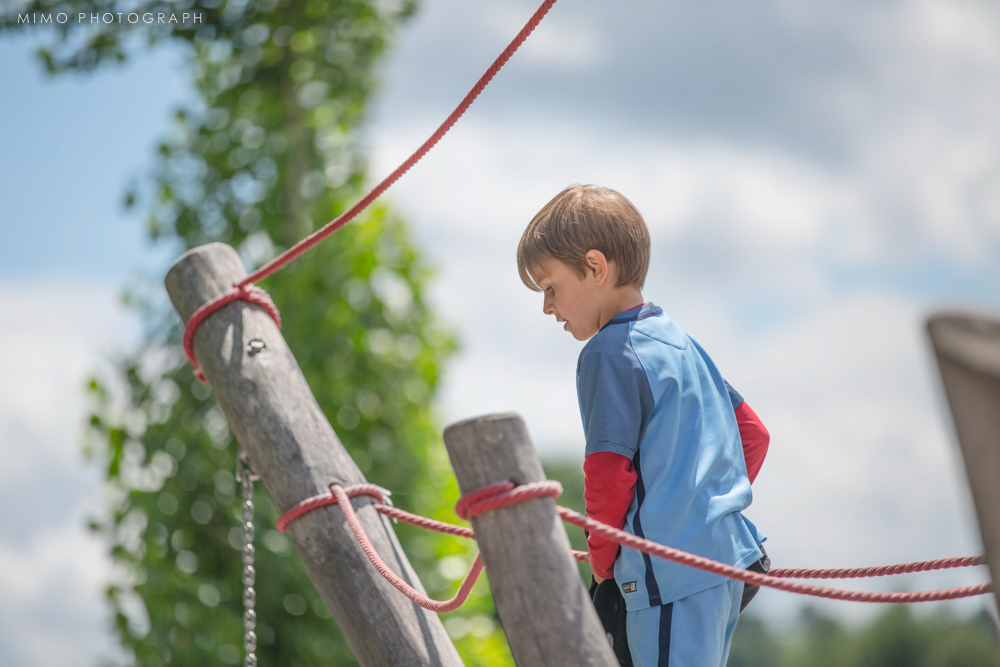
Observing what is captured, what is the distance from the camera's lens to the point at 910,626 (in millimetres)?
20266

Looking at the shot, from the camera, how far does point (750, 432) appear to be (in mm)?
2033

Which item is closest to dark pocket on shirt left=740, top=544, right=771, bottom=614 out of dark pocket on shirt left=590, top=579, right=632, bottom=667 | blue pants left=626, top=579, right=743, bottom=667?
blue pants left=626, top=579, right=743, bottom=667

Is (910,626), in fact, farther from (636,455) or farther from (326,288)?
(636,455)

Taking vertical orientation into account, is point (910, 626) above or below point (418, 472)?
below

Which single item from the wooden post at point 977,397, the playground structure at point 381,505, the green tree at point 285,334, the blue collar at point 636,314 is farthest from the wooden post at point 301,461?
the green tree at point 285,334

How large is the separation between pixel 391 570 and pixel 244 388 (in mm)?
618

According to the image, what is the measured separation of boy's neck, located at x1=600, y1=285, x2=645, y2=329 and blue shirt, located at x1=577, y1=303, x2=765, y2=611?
10cm

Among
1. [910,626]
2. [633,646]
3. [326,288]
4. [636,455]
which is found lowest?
[910,626]

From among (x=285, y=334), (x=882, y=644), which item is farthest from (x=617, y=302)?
(x=882, y=644)

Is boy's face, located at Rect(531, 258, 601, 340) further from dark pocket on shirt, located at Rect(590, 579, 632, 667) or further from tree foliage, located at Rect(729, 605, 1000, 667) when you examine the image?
tree foliage, located at Rect(729, 605, 1000, 667)

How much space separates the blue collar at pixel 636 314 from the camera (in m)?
1.87

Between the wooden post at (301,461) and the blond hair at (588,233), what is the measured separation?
2.35 ft

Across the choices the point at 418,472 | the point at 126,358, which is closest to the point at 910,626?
the point at 418,472

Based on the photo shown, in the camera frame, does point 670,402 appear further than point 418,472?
No
